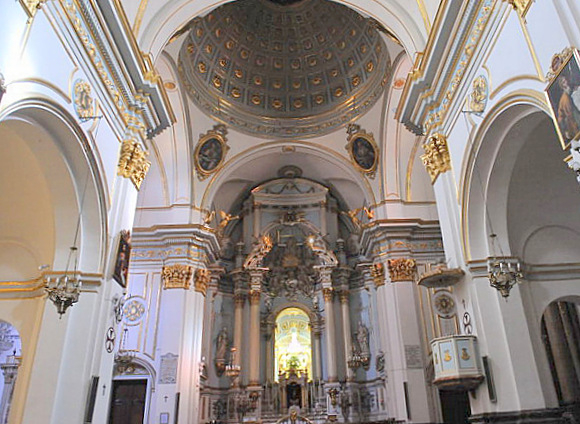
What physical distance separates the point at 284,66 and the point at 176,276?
299 inches

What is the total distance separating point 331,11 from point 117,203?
9.81 metres

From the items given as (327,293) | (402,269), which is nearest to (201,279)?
(327,293)

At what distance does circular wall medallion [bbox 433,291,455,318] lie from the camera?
27.8 ft

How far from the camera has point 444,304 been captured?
8.53m

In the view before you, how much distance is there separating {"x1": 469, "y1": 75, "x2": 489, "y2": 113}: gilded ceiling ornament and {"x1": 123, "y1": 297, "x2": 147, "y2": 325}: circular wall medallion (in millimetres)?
10088

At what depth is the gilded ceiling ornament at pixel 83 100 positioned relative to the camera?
7227 mm

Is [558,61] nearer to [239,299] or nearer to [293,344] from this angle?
[239,299]

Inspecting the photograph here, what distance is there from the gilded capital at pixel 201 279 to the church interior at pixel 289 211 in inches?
2.6

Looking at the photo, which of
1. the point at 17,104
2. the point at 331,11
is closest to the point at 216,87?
the point at 331,11

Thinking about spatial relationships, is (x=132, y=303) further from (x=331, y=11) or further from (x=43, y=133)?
(x=331, y=11)

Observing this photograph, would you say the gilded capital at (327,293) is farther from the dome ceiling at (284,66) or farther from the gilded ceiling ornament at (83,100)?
the gilded ceiling ornament at (83,100)

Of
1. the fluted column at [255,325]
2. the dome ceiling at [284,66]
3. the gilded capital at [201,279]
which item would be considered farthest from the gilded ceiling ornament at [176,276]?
the dome ceiling at [284,66]

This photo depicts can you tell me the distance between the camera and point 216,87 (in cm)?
1561

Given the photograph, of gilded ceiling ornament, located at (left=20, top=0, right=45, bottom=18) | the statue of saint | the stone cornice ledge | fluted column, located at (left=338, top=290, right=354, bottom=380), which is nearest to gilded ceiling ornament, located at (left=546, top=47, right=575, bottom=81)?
the stone cornice ledge
